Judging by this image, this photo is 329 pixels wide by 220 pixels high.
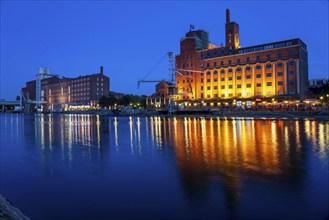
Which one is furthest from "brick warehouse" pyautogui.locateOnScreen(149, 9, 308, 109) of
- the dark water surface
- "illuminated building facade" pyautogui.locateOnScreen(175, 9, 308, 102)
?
the dark water surface

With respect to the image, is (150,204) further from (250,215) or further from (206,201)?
(250,215)

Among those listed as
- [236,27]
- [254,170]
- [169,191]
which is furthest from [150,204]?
[236,27]

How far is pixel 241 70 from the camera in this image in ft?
357

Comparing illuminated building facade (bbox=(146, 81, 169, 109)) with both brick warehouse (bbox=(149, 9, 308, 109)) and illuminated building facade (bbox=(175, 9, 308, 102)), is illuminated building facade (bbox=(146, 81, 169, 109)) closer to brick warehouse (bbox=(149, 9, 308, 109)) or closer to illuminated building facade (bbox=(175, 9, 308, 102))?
brick warehouse (bbox=(149, 9, 308, 109))

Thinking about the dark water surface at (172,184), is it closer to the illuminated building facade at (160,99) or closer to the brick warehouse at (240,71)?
the brick warehouse at (240,71)

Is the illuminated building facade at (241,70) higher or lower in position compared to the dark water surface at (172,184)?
higher

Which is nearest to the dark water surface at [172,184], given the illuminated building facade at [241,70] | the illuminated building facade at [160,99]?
the illuminated building facade at [241,70]

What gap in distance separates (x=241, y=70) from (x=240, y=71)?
504 millimetres

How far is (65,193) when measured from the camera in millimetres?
11367

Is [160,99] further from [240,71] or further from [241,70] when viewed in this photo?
[241,70]

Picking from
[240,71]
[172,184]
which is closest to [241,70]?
[240,71]

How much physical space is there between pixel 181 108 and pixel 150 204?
352 ft

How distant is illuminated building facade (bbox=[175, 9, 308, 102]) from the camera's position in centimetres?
9744

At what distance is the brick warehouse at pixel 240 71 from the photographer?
97438mm
